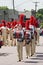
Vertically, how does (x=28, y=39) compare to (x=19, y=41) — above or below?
below

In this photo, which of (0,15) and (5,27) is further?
(0,15)

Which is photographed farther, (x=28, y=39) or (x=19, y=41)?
(x=28, y=39)

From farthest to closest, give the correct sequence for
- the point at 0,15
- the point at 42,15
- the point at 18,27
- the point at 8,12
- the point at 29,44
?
the point at 42,15 → the point at 8,12 → the point at 0,15 → the point at 29,44 → the point at 18,27

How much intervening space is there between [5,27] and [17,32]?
32.0ft

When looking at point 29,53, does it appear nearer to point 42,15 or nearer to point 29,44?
point 29,44

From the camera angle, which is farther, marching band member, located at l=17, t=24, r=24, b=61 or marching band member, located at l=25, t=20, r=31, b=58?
marching band member, located at l=25, t=20, r=31, b=58

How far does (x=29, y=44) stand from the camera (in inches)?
690

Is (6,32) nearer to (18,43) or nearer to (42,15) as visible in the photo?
(18,43)

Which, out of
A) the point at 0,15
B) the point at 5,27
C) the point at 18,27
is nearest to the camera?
the point at 18,27

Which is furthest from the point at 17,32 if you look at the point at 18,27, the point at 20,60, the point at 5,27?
the point at 5,27

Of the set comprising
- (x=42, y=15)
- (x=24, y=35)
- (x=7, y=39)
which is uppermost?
(x=24, y=35)

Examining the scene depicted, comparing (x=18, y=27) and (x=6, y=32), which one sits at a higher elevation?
(x=18, y=27)

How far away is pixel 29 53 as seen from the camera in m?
17.7

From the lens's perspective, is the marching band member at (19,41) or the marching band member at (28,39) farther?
the marching band member at (28,39)
